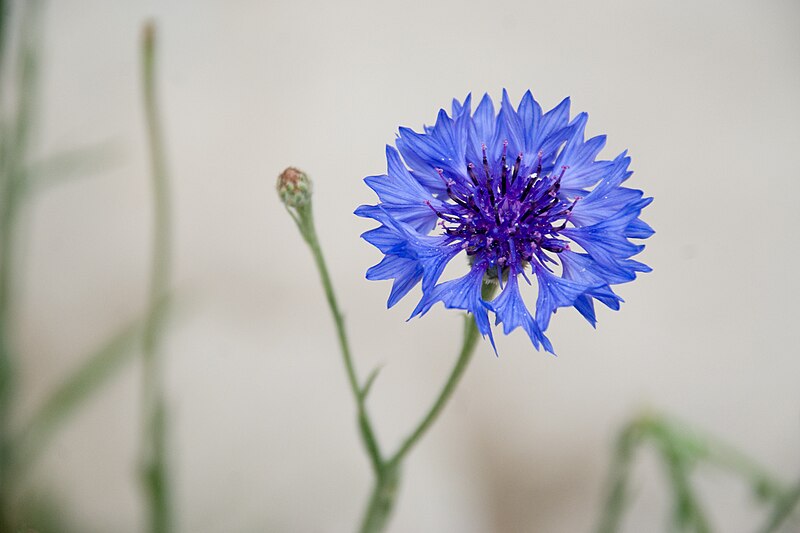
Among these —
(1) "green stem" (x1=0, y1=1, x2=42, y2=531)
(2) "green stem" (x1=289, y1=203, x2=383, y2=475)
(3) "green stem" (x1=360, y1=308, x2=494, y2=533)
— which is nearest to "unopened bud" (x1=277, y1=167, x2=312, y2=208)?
(2) "green stem" (x1=289, y1=203, x2=383, y2=475)

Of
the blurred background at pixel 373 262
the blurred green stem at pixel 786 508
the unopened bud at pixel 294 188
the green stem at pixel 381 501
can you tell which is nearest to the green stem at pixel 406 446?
the green stem at pixel 381 501

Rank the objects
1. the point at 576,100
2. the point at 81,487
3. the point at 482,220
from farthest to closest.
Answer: the point at 576,100 → the point at 81,487 → the point at 482,220

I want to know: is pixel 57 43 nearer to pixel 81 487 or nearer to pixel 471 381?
pixel 81 487

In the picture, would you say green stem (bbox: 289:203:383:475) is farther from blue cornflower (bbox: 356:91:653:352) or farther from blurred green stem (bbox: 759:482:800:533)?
blurred green stem (bbox: 759:482:800:533)

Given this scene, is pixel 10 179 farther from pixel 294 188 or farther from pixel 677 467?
pixel 677 467

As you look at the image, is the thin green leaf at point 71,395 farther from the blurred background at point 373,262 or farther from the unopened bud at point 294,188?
the unopened bud at point 294,188

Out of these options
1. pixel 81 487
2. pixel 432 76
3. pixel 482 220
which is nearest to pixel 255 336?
pixel 81 487
